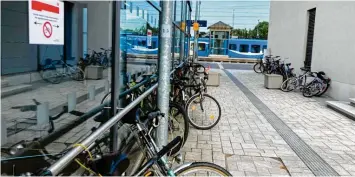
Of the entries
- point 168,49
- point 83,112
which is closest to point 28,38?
point 83,112

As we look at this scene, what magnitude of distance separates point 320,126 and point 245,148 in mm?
2240

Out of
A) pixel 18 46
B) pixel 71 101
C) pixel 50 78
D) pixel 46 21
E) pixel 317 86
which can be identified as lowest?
pixel 317 86

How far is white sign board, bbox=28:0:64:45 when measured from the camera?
5.24 ft

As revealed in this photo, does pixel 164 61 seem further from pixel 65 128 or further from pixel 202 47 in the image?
pixel 202 47

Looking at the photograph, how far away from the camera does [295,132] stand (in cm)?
566

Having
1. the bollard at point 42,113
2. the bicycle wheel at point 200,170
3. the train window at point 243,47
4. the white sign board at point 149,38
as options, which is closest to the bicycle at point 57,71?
the bollard at point 42,113

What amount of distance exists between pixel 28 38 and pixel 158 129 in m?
2.01

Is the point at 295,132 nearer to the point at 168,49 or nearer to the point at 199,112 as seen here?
the point at 199,112

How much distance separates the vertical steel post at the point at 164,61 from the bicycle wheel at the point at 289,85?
8.22 meters

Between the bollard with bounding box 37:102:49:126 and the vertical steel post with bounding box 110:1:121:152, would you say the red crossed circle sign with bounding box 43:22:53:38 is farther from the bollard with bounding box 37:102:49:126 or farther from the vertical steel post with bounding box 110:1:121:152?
the bollard with bounding box 37:102:49:126

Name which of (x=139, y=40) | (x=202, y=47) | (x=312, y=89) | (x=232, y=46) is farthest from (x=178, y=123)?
(x=202, y=47)

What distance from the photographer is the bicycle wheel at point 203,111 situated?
18.2ft

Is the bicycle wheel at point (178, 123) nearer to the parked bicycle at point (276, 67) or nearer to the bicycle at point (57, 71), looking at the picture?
the bicycle at point (57, 71)

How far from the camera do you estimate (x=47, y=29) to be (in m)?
1.70
